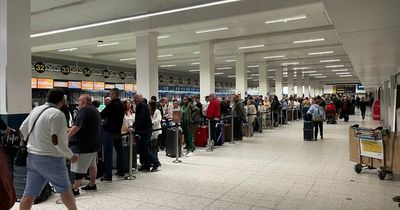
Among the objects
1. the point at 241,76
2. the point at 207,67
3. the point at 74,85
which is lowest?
the point at 74,85

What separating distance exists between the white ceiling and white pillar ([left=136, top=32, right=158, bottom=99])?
0.44 m

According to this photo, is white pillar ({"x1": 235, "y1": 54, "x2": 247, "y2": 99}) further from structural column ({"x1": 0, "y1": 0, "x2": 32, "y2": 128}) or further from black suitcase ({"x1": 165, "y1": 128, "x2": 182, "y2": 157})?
structural column ({"x1": 0, "y1": 0, "x2": 32, "y2": 128})

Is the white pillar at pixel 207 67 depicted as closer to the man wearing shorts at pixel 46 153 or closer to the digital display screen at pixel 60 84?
the digital display screen at pixel 60 84

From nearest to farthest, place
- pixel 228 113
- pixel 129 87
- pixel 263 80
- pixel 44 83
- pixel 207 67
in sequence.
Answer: pixel 228 113 → pixel 207 67 → pixel 44 83 → pixel 263 80 → pixel 129 87

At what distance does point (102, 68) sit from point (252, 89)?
28433mm

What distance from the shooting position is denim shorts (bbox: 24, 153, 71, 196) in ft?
9.97

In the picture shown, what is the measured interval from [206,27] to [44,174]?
8253 millimetres

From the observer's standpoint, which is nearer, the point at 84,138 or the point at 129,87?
the point at 84,138

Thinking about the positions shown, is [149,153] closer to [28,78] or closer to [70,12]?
[28,78]

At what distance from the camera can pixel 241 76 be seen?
17.5m

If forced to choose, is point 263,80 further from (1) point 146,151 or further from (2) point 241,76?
(1) point 146,151

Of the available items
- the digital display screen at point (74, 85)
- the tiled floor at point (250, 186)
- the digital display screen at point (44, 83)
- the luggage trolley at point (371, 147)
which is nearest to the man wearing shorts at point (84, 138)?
the tiled floor at point (250, 186)

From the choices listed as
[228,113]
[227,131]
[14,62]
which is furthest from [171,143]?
[228,113]

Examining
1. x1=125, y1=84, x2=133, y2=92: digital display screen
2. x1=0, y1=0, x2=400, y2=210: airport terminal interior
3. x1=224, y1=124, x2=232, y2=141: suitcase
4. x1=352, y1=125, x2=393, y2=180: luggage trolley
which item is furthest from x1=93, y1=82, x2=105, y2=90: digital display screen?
x1=352, y1=125, x2=393, y2=180: luggage trolley
